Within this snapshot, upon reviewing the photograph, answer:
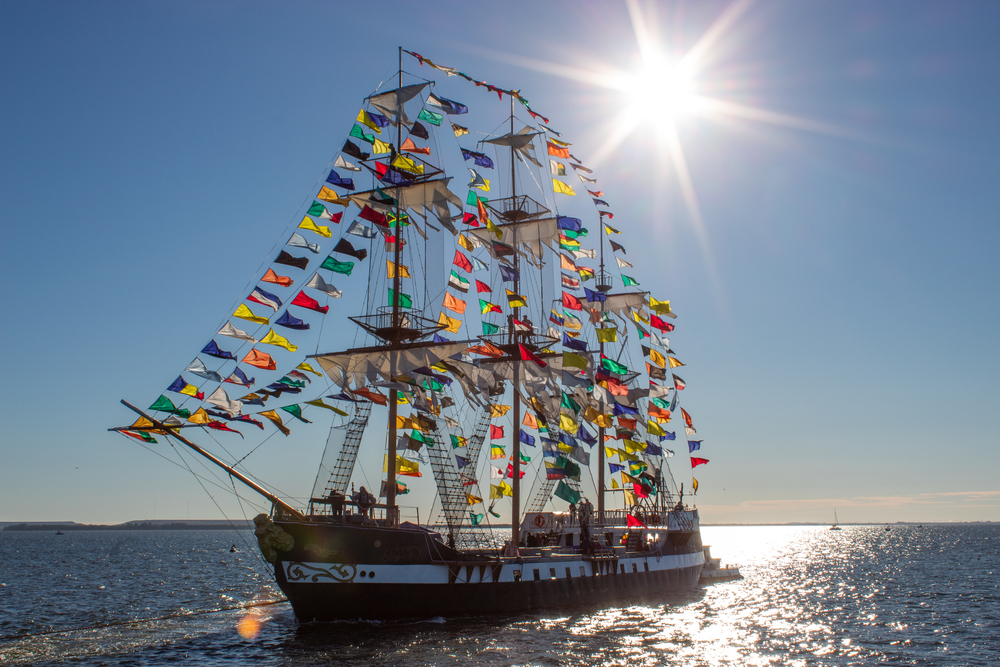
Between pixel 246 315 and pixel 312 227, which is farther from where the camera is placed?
pixel 312 227

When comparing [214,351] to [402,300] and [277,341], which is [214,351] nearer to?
[277,341]

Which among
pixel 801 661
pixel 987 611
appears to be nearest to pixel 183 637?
pixel 801 661

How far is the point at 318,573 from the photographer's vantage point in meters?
30.0

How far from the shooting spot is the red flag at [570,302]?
153 ft

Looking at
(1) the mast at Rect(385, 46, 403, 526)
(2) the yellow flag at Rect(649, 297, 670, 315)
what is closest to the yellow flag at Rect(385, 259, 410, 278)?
(1) the mast at Rect(385, 46, 403, 526)

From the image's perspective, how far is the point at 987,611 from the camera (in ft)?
143

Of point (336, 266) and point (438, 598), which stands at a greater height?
point (336, 266)

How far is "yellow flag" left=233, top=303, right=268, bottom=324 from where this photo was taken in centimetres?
2692

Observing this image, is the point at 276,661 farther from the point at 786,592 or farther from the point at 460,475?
the point at 786,592

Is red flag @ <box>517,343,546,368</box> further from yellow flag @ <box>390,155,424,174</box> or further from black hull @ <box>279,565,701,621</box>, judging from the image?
black hull @ <box>279,565,701,621</box>

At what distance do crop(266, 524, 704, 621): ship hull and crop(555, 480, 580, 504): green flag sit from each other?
3039 mm

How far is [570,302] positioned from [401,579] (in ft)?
71.1

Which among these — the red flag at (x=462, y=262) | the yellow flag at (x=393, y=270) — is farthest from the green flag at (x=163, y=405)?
the red flag at (x=462, y=262)

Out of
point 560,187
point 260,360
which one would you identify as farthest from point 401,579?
point 560,187
